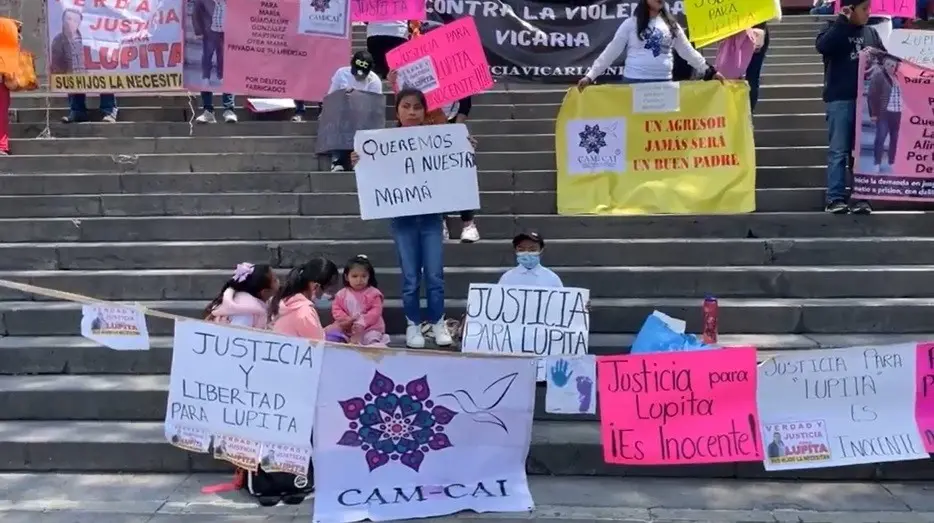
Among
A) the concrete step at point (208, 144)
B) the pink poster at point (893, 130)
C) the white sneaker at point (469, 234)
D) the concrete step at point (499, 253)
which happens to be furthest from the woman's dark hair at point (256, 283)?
the pink poster at point (893, 130)

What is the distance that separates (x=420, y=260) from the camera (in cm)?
566

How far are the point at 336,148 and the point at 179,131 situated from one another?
216cm

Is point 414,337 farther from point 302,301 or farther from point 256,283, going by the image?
point 256,283

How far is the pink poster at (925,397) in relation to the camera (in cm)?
465

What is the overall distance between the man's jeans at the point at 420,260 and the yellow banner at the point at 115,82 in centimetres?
465

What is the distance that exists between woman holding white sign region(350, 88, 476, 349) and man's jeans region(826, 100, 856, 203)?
3335mm

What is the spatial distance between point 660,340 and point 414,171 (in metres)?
1.91

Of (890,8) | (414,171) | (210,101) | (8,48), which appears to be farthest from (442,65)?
(890,8)

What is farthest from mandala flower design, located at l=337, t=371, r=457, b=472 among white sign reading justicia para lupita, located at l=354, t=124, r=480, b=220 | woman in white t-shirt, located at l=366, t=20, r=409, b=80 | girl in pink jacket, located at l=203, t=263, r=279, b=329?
woman in white t-shirt, located at l=366, t=20, r=409, b=80

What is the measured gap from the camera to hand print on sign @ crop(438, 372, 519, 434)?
454 cm

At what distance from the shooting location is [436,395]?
452cm

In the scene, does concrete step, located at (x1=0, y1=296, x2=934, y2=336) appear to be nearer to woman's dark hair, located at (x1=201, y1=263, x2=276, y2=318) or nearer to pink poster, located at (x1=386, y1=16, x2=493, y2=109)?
woman's dark hair, located at (x1=201, y1=263, x2=276, y2=318)

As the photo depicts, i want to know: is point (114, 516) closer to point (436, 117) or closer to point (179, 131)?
point (436, 117)

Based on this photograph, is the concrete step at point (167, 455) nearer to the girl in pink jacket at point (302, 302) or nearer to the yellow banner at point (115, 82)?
the girl in pink jacket at point (302, 302)
